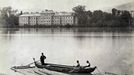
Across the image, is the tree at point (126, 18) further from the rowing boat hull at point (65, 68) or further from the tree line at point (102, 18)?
the rowing boat hull at point (65, 68)

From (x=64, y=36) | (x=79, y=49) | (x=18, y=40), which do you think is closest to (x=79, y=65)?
(x=79, y=49)

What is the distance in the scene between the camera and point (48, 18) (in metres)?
1.81

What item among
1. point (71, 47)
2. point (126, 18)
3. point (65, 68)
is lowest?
point (65, 68)

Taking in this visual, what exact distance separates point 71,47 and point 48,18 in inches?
9.4

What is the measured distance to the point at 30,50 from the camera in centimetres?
185

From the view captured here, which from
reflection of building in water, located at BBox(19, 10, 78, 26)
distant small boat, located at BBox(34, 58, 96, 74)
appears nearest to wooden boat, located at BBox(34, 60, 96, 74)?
distant small boat, located at BBox(34, 58, 96, 74)

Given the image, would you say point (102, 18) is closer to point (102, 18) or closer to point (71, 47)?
point (102, 18)

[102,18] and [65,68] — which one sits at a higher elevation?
[102,18]

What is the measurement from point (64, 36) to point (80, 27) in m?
0.12

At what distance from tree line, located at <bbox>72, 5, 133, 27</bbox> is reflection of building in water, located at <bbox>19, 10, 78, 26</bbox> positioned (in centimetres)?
5

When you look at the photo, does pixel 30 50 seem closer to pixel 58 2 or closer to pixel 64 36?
pixel 64 36

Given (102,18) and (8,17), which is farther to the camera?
(8,17)

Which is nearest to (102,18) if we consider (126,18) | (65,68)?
(126,18)

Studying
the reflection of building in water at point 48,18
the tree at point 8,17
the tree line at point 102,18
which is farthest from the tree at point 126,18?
the tree at point 8,17
